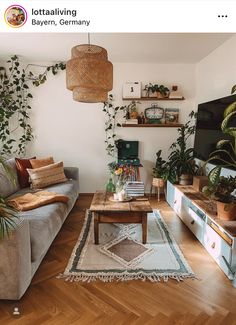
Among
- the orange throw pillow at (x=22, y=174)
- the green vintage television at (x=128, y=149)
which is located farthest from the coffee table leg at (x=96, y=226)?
the green vintage television at (x=128, y=149)

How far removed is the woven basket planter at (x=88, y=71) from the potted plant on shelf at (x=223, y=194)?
4.27 feet

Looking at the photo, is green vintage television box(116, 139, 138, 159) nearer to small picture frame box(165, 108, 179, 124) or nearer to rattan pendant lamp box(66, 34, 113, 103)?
small picture frame box(165, 108, 179, 124)

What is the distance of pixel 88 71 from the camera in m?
2.04

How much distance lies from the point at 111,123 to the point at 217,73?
1764mm

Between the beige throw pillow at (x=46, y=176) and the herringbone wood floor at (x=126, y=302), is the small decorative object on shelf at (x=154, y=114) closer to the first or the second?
the beige throw pillow at (x=46, y=176)

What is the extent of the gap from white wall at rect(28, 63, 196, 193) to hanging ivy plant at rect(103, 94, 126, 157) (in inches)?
3.4

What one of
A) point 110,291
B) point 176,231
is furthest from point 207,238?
point 110,291

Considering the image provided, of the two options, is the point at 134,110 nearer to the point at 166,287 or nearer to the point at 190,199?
the point at 190,199

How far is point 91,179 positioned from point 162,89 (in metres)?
1.95

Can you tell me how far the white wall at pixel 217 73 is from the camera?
2.84 meters

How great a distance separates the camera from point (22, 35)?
2852mm

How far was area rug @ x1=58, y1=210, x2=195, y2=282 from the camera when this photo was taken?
1.84 meters

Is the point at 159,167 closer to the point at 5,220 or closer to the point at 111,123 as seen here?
the point at 111,123
